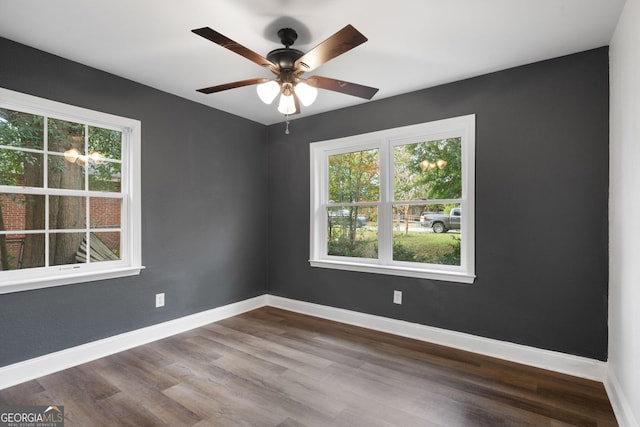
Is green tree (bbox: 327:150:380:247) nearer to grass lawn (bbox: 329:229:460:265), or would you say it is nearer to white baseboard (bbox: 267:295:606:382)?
grass lawn (bbox: 329:229:460:265)

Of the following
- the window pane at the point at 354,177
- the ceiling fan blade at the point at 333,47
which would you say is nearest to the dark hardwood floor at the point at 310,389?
the window pane at the point at 354,177

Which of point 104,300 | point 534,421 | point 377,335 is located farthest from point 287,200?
point 534,421

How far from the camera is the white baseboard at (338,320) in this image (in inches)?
95.7

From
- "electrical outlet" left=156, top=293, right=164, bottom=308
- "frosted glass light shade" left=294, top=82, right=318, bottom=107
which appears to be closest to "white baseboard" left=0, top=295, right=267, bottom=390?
"electrical outlet" left=156, top=293, right=164, bottom=308

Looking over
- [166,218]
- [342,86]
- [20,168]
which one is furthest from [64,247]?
[342,86]

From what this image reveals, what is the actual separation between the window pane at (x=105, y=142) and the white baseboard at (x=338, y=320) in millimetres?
Answer: 1652

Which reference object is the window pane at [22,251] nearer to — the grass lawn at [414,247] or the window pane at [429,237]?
the grass lawn at [414,247]

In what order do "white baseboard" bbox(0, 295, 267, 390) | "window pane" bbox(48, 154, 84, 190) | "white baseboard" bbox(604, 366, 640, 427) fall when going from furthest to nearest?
1. "window pane" bbox(48, 154, 84, 190)
2. "white baseboard" bbox(0, 295, 267, 390)
3. "white baseboard" bbox(604, 366, 640, 427)

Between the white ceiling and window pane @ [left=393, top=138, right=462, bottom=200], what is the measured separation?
671 mm

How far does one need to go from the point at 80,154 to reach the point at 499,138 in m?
3.62

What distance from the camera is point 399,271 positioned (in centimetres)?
337

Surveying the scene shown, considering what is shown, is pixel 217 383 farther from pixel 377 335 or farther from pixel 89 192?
pixel 89 192

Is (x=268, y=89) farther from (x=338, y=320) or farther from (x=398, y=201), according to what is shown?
(x=338, y=320)

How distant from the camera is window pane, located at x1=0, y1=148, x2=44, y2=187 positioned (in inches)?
93.9
